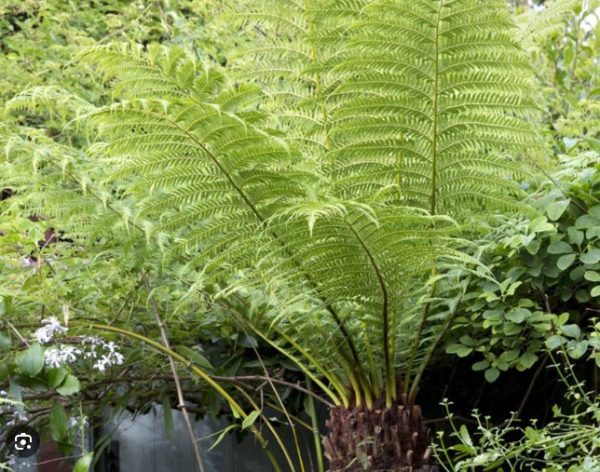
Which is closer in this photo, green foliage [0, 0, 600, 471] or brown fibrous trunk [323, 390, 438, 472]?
green foliage [0, 0, 600, 471]

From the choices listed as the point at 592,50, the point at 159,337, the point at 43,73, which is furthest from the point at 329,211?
the point at 43,73

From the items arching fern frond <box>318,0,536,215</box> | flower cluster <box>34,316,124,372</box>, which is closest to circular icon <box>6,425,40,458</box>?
flower cluster <box>34,316,124,372</box>

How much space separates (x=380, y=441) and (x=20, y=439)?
1292mm

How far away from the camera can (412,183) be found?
2.35 metres

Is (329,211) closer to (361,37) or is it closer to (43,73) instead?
(361,37)

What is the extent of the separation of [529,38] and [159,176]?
111cm

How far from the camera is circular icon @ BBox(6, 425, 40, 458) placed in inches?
114

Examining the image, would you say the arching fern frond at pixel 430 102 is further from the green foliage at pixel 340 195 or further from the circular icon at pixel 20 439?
the circular icon at pixel 20 439

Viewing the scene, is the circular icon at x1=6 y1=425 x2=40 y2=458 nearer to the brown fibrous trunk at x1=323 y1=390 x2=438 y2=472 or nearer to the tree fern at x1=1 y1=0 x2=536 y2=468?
the tree fern at x1=1 y1=0 x2=536 y2=468

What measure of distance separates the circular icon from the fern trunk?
3.66 ft

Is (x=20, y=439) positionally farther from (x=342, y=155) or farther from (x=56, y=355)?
(x=342, y=155)

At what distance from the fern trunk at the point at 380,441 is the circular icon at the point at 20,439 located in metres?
1.12

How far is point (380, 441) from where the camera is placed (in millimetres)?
2281

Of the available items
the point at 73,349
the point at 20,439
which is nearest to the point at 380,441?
the point at 73,349
